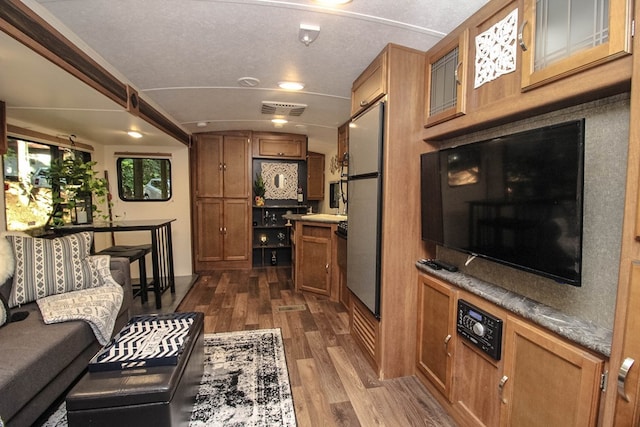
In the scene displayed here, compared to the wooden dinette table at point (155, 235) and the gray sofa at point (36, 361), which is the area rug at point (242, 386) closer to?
the gray sofa at point (36, 361)

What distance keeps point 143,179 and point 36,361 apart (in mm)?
3499

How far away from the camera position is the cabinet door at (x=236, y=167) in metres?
4.80

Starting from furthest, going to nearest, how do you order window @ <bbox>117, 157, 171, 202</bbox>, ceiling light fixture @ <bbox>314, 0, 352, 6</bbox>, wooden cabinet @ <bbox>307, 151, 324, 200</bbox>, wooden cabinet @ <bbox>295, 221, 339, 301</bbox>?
wooden cabinet @ <bbox>307, 151, 324, 200</bbox> < window @ <bbox>117, 157, 171, 202</bbox> < wooden cabinet @ <bbox>295, 221, 339, 301</bbox> < ceiling light fixture @ <bbox>314, 0, 352, 6</bbox>

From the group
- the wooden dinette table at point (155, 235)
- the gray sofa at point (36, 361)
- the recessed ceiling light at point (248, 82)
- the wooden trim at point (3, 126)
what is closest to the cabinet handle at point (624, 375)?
the gray sofa at point (36, 361)

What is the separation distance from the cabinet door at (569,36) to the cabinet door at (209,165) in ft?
14.3

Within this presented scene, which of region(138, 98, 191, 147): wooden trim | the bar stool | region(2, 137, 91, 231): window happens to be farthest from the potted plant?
region(138, 98, 191, 147): wooden trim

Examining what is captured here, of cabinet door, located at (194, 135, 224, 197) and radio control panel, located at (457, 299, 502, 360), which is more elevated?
cabinet door, located at (194, 135, 224, 197)

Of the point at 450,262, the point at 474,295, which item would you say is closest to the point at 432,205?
the point at 450,262

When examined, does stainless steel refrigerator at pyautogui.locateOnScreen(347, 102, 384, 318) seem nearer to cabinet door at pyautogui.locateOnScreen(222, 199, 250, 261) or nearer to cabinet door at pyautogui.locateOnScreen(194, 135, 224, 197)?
cabinet door at pyautogui.locateOnScreen(222, 199, 250, 261)

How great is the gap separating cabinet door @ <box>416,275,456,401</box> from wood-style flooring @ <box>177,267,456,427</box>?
0.57ft

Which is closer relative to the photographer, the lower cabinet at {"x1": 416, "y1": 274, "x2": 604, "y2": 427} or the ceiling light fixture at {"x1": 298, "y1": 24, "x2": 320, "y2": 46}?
the lower cabinet at {"x1": 416, "y1": 274, "x2": 604, "y2": 427}

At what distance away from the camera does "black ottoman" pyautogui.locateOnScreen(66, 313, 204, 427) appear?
1.20m

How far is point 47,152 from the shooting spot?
125 inches

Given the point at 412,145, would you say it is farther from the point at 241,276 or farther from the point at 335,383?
the point at 241,276
